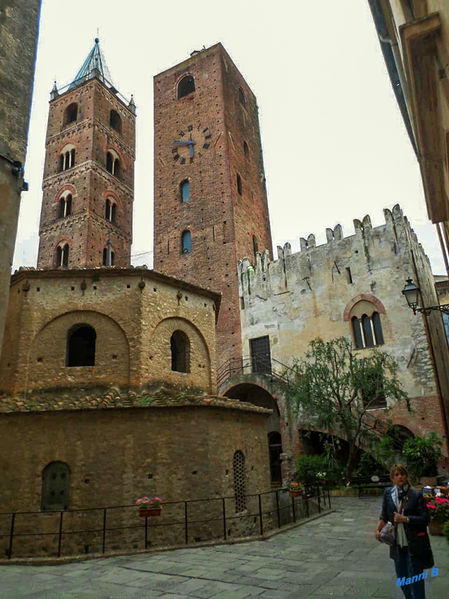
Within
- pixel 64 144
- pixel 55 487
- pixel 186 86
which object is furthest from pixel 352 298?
pixel 64 144

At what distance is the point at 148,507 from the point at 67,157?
2797 centimetres

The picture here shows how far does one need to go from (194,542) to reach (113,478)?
245cm

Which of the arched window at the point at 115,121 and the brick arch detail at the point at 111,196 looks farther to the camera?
the arched window at the point at 115,121

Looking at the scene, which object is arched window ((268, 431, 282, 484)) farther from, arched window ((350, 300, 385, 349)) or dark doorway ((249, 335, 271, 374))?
arched window ((350, 300, 385, 349))

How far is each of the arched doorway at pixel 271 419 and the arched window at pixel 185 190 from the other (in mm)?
12969

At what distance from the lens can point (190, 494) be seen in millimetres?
11227

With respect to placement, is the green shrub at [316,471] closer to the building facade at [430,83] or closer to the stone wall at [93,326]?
the stone wall at [93,326]

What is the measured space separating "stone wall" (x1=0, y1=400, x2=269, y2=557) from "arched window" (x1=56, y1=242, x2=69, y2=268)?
19134 millimetres

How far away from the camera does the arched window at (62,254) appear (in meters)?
28.9

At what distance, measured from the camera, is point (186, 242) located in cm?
2845

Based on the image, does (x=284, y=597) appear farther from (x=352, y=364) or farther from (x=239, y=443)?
(x=352, y=364)

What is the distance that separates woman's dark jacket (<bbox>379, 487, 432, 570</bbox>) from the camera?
15.5 ft

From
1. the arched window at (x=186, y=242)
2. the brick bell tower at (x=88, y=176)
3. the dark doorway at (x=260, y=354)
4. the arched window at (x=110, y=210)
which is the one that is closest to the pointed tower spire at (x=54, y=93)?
the brick bell tower at (x=88, y=176)

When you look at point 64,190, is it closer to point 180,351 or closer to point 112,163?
point 112,163
